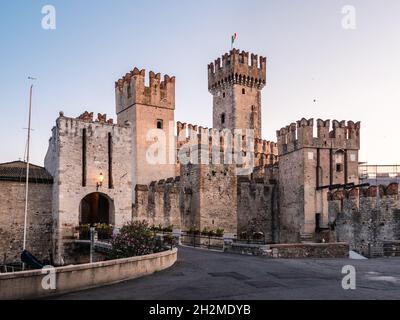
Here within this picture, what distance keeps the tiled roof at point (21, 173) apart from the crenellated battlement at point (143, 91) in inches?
667

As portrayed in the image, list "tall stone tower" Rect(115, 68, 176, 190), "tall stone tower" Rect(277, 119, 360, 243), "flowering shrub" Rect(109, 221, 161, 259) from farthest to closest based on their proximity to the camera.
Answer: "tall stone tower" Rect(115, 68, 176, 190) < "tall stone tower" Rect(277, 119, 360, 243) < "flowering shrub" Rect(109, 221, 161, 259)

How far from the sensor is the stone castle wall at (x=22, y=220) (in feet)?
85.1

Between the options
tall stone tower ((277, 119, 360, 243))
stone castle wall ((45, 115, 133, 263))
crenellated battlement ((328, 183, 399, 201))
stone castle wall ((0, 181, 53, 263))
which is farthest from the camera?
tall stone tower ((277, 119, 360, 243))

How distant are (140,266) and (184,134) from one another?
35.3 meters

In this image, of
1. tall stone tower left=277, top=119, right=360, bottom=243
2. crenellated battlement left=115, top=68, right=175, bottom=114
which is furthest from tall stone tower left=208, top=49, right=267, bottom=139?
tall stone tower left=277, top=119, right=360, bottom=243

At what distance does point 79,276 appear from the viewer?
1235 centimetres

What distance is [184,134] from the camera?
4947 centimetres

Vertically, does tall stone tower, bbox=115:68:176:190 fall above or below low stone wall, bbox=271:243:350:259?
above

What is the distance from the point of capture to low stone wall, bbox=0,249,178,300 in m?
10.8

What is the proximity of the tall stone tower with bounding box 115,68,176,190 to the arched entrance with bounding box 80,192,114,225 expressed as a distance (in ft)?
38.5

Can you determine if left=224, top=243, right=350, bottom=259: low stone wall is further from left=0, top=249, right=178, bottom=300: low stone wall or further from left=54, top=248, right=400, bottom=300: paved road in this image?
left=0, top=249, right=178, bottom=300: low stone wall

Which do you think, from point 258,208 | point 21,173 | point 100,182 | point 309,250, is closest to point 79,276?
point 309,250

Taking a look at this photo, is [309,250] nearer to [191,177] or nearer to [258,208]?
[191,177]
